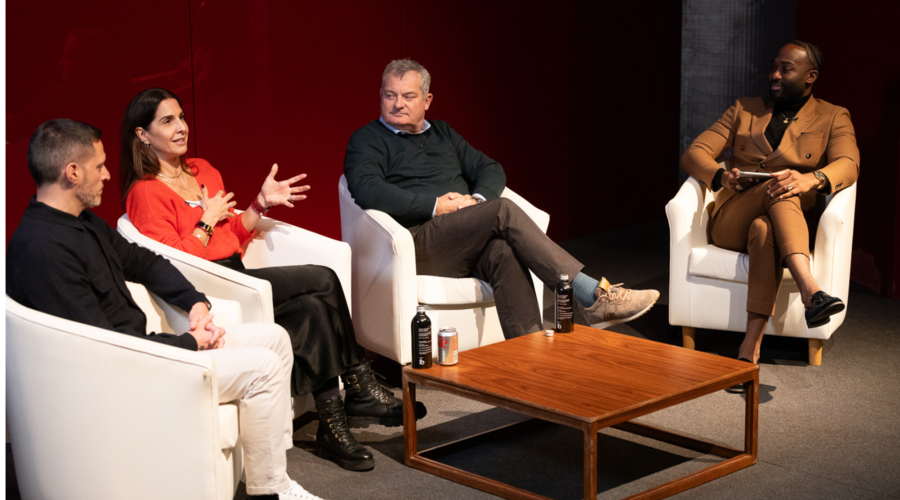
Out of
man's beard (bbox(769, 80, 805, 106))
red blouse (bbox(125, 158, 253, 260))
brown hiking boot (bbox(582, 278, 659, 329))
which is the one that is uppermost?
man's beard (bbox(769, 80, 805, 106))

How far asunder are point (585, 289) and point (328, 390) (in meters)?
1.00

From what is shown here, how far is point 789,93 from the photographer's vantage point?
13.2ft

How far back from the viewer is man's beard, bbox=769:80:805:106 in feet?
13.1

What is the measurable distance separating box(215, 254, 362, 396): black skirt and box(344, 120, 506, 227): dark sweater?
60 cm

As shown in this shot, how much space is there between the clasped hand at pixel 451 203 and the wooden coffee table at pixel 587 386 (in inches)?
30.3

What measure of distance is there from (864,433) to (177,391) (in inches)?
Answer: 88.2

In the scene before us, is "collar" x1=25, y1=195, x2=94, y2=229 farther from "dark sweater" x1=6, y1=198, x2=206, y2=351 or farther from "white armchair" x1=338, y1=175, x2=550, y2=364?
"white armchair" x1=338, y1=175, x2=550, y2=364

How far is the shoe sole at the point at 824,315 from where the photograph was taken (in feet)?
11.0

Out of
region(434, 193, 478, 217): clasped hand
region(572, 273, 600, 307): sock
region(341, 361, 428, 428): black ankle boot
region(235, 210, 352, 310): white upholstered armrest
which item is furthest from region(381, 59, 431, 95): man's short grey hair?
region(341, 361, 428, 428): black ankle boot

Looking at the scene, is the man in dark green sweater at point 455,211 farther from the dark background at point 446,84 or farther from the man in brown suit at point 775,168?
the dark background at point 446,84

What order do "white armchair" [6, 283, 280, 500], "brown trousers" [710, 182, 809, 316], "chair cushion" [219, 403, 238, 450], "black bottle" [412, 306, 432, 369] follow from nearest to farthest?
1. "white armchair" [6, 283, 280, 500]
2. "chair cushion" [219, 403, 238, 450]
3. "black bottle" [412, 306, 432, 369]
4. "brown trousers" [710, 182, 809, 316]

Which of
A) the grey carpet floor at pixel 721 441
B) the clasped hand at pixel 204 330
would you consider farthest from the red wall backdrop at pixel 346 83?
the grey carpet floor at pixel 721 441

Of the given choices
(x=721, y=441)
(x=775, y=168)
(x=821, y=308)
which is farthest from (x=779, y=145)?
(x=721, y=441)

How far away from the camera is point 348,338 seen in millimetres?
3041
